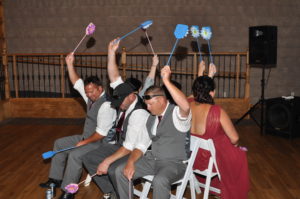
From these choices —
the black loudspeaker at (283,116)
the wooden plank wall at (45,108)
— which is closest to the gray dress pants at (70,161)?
the black loudspeaker at (283,116)

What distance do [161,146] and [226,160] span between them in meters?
0.56

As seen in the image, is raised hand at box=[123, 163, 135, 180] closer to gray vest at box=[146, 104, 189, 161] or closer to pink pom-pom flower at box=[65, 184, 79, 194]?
gray vest at box=[146, 104, 189, 161]

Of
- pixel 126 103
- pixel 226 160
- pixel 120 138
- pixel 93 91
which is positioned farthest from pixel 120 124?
pixel 226 160

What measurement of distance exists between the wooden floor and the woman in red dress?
0.51m

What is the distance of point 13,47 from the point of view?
28.5ft

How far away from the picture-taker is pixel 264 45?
5.58 m

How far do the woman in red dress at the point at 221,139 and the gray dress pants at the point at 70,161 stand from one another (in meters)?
1.00

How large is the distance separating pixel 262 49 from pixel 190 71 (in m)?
2.66

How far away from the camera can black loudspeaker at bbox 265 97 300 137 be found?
16.6ft

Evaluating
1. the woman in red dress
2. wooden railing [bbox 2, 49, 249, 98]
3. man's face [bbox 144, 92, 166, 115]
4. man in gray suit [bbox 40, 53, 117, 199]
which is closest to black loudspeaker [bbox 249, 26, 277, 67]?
wooden railing [bbox 2, 49, 249, 98]

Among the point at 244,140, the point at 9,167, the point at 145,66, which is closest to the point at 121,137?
the point at 9,167

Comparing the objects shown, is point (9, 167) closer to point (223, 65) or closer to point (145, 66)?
point (145, 66)

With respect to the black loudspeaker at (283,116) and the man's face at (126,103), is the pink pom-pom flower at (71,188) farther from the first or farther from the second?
the black loudspeaker at (283,116)

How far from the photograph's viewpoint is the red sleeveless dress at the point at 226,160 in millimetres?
2842
